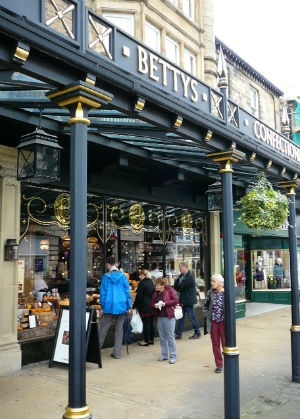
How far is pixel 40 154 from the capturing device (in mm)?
5117

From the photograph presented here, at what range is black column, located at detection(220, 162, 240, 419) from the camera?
4.87m

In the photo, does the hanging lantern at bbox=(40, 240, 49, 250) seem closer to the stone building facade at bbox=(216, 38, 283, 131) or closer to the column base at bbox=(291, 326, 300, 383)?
the column base at bbox=(291, 326, 300, 383)

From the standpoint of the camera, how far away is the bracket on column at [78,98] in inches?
133

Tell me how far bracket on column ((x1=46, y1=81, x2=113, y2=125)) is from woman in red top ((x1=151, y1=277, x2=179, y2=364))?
483 cm

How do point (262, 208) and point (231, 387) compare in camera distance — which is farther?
point (262, 208)

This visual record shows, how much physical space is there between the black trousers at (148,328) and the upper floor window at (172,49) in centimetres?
723

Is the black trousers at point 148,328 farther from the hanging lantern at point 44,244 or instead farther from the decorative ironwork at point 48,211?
the hanging lantern at point 44,244

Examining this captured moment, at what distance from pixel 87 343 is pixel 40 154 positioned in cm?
350

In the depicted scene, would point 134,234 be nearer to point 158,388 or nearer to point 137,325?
point 137,325

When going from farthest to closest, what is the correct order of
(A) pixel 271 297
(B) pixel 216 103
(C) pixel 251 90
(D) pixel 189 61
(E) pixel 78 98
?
1. (A) pixel 271 297
2. (C) pixel 251 90
3. (D) pixel 189 61
4. (B) pixel 216 103
5. (E) pixel 78 98

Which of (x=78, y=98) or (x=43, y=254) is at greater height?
(x=78, y=98)

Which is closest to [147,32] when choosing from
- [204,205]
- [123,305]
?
[204,205]

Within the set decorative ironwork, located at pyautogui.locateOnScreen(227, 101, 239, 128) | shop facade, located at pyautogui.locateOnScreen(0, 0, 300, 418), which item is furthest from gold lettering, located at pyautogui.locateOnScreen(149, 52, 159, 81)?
decorative ironwork, located at pyautogui.locateOnScreen(227, 101, 239, 128)

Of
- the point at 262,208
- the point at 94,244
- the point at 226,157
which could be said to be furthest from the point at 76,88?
the point at 94,244
